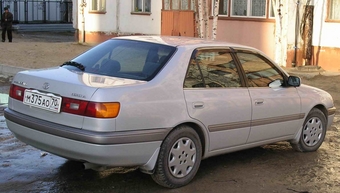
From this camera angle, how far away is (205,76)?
5.81 metres

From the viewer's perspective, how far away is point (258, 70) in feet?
21.4

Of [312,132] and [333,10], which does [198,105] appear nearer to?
[312,132]

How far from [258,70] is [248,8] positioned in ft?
42.6

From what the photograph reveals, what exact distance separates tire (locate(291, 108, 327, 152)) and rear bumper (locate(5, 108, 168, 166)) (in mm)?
2562

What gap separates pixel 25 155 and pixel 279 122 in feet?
10.2

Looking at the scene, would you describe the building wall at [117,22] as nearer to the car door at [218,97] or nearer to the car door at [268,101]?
the car door at [268,101]

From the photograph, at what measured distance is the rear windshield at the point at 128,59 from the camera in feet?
18.2

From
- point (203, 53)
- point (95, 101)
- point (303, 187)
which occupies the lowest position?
point (303, 187)

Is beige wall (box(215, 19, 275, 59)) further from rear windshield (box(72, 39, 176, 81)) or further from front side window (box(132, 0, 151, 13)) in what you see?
rear windshield (box(72, 39, 176, 81))

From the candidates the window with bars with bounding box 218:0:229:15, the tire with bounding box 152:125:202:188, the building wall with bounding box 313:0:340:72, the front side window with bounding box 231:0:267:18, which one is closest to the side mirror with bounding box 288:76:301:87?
the tire with bounding box 152:125:202:188

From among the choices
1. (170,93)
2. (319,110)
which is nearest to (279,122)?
(319,110)

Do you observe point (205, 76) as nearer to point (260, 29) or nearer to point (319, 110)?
point (319, 110)

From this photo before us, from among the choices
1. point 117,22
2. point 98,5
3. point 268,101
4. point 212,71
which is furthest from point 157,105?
point 98,5

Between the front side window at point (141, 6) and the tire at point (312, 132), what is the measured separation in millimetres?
17286
